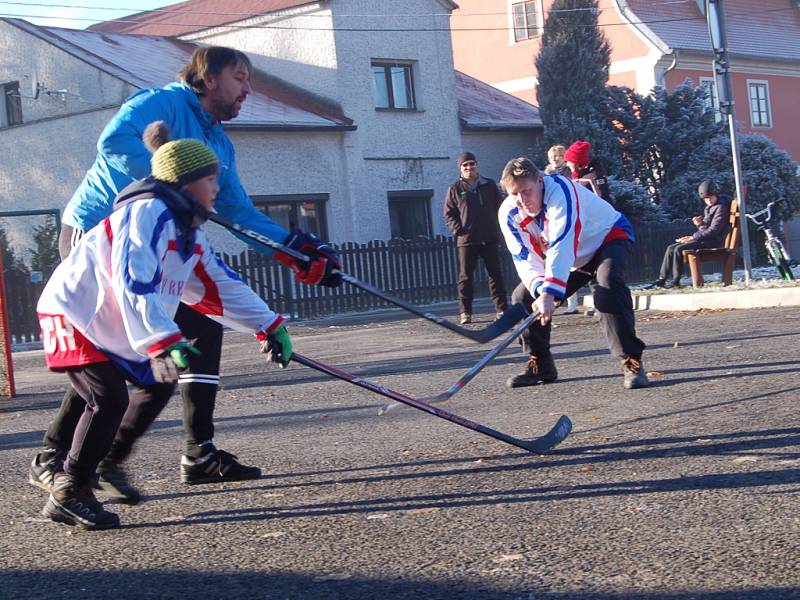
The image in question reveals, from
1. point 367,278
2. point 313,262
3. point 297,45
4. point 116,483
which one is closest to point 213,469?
point 116,483

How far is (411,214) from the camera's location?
2722 centimetres

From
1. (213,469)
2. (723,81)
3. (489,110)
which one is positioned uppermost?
(489,110)

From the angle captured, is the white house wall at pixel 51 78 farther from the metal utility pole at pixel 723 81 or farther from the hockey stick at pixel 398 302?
the hockey stick at pixel 398 302

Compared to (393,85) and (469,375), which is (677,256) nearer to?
(469,375)

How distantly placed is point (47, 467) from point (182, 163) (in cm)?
131

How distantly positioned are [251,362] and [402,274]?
34.6 feet

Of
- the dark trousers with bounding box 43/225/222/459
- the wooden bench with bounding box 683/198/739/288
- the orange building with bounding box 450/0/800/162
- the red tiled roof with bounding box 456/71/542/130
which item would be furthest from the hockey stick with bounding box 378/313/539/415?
the orange building with bounding box 450/0/800/162

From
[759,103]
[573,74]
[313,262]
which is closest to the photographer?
[313,262]

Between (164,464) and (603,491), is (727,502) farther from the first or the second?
(164,464)

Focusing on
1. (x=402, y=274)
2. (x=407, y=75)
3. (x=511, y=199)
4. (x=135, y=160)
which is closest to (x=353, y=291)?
(x=402, y=274)

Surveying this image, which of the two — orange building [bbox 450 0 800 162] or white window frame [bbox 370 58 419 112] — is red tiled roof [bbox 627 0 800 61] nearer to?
orange building [bbox 450 0 800 162]

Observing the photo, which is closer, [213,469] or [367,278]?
[213,469]

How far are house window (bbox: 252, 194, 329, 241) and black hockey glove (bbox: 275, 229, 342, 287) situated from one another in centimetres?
1873

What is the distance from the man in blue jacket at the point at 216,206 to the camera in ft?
16.2
